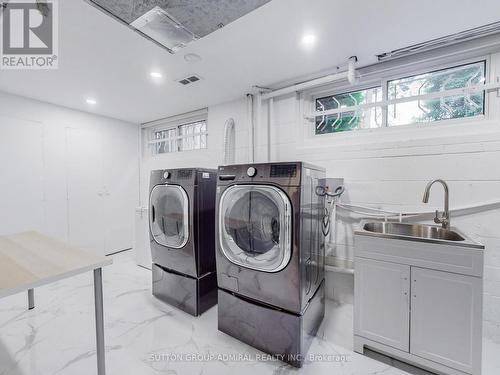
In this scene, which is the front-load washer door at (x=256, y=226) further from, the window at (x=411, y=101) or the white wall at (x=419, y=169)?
the window at (x=411, y=101)

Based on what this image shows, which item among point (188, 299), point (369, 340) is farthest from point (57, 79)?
point (369, 340)

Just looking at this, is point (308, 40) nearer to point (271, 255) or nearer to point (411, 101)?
point (411, 101)

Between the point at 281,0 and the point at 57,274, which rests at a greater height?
the point at 281,0

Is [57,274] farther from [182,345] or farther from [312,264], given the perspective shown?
[312,264]

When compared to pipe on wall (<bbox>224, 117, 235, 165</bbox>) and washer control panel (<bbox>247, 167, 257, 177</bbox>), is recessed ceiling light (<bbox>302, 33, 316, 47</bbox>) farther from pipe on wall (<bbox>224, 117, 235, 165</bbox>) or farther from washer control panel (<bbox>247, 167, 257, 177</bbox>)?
pipe on wall (<bbox>224, 117, 235, 165</bbox>)

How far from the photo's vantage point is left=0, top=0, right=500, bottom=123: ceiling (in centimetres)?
148

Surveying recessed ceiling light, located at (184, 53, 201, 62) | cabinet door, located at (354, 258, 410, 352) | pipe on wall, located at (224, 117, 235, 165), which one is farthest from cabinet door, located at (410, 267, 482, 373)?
recessed ceiling light, located at (184, 53, 201, 62)

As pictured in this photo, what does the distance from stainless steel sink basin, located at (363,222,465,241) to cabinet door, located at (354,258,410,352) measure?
13.6 inches

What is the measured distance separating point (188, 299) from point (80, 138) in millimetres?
3007

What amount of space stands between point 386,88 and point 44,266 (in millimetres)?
2954

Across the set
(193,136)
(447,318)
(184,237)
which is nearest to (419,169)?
(447,318)

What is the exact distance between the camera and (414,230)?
195 cm

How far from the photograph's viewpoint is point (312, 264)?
70.5 inches

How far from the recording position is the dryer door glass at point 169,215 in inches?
84.0
